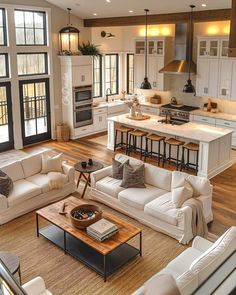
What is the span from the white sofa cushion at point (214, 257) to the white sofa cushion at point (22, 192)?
356cm

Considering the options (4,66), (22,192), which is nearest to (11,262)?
(22,192)

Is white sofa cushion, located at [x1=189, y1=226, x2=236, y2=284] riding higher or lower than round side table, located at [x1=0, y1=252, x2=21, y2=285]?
higher

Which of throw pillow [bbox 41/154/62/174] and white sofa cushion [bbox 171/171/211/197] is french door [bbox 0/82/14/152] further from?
white sofa cushion [bbox 171/171/211/197]

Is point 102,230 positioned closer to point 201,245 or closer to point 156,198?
point 201,245

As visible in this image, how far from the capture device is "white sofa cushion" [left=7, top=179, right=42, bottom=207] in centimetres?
644

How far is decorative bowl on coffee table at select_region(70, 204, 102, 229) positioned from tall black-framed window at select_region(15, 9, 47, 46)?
6.23 metres

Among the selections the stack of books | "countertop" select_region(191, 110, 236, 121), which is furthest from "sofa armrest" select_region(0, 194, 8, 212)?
"countertop" select_region(191, 110, 236, 121)

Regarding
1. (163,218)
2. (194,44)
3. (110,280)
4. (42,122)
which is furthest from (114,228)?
(194,44)

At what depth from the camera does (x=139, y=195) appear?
21.0 ft

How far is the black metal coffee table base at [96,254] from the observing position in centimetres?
506

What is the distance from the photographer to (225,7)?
8.47 metres

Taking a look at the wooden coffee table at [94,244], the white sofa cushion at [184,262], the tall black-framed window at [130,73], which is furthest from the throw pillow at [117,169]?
the tall black-framed window at [130,73]

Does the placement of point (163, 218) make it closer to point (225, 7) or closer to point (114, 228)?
point (114, 228)

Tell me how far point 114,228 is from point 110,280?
0.69 metres
